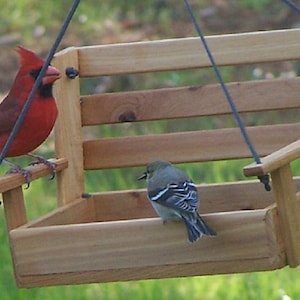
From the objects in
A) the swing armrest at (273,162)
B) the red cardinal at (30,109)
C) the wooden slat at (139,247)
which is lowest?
the wooden slat at (139,247)

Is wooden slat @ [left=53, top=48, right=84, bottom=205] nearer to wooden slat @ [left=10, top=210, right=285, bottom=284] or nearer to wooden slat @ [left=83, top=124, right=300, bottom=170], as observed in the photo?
wooden slat @ [left=83, top=124, right=300, bottom=170]

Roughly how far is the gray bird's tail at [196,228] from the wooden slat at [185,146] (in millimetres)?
1031

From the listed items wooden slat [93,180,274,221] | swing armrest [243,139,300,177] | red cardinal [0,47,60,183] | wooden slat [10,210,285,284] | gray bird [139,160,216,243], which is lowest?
wooden slat [93,180,274,221]

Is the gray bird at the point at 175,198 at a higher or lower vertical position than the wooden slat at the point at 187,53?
lower

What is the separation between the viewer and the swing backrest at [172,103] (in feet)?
12.3

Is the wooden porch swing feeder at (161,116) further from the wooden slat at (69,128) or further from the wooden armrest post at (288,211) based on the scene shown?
the wooden armrest post at (288,211)

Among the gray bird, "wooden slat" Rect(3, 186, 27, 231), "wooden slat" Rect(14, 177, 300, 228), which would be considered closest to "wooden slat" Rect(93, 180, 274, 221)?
"wooden slat" Rect(14, 177, 300, 228)

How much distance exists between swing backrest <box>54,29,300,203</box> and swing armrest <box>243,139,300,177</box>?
32.8 inches

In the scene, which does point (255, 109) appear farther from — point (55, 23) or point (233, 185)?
point (55, 23)

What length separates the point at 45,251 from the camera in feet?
9.33

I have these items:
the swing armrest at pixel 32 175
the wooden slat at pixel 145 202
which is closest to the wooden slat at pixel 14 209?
the swing armrest at pixel 32 175

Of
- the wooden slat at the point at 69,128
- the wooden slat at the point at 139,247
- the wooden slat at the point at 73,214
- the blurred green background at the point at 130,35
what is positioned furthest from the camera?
the blurred green background at the point at 130,35

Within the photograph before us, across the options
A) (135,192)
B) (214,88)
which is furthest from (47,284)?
(214,88)

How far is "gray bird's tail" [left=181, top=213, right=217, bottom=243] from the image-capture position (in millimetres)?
2715
